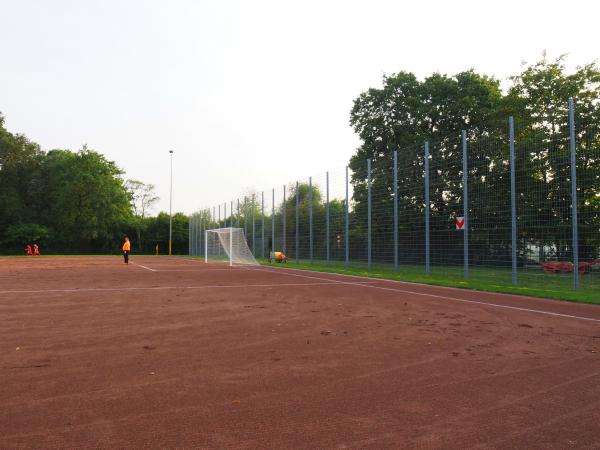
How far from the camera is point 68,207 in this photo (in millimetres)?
60469

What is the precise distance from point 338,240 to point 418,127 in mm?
13846

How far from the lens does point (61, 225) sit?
6094 cm

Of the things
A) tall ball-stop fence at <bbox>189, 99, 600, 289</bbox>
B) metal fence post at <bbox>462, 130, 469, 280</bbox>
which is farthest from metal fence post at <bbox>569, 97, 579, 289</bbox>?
metal fence post at <bbox>462, 130, 469, 280</bbox>

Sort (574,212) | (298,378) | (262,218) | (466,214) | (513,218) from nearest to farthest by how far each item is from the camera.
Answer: (298,378) → (574,212) → (513,218) → (466,214) → (262,218)

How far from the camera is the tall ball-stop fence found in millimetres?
13148

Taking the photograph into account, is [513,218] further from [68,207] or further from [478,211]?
[68,207]

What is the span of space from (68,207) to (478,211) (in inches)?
2216

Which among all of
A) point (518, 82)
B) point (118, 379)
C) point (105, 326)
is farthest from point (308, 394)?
point (518, 82)

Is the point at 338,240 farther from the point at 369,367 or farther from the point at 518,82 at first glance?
the point at 369,367

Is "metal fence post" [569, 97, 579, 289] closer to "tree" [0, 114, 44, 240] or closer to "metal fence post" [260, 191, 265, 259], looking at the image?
"metal fence post" [260, 191, 265, 259]

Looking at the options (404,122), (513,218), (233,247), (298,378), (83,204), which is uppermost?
(404,122)

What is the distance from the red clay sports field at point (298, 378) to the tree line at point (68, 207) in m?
55.0

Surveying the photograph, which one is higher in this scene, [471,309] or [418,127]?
[418,127]

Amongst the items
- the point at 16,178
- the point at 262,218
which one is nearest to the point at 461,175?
the point at 262,218
